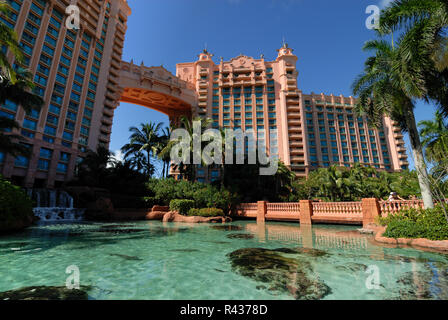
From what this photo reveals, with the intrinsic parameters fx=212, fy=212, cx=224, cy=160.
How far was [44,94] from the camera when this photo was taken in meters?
37.9

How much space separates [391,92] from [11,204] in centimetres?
2076

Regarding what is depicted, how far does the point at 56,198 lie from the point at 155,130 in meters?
17.5

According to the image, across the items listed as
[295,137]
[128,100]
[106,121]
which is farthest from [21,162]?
[295,137]

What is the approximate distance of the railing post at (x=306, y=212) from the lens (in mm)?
16500

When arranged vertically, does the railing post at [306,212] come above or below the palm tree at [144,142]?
below

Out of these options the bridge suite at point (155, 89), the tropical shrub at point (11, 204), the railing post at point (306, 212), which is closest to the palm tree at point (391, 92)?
the railing post at point (306, 212)

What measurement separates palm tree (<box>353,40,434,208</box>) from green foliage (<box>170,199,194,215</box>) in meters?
16.5

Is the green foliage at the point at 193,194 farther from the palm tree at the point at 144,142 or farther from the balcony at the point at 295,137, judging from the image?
the balcony at the point at 295,137

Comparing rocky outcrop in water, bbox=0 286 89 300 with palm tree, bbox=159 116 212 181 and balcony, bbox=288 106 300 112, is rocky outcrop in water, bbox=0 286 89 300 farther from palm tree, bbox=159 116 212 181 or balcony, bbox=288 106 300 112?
balcony, bbox=288 106 300 112

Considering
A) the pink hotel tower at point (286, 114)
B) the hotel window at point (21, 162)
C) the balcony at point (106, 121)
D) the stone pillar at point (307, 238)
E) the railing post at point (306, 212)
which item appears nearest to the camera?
the stone pillar at point (307, 238)

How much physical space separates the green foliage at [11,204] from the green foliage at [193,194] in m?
11.9

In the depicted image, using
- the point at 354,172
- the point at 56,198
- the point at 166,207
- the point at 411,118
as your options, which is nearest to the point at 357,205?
the point at 411,118

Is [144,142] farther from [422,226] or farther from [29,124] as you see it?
[422,226]

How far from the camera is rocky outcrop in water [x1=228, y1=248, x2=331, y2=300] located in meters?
3.77
